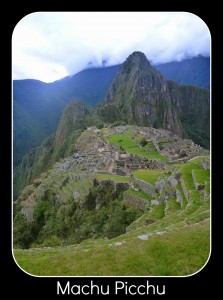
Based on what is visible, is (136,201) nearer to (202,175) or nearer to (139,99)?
(202,175)

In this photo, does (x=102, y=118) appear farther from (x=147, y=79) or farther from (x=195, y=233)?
(x=195, y=233)

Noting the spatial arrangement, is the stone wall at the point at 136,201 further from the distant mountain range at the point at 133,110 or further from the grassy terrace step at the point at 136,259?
the distant mountain range at the point at 133,110

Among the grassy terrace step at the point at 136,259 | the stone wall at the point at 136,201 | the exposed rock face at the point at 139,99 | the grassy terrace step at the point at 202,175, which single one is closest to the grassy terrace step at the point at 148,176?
the stone wall at the point at 136,201

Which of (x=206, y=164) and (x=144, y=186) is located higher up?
(x=206, y=164)

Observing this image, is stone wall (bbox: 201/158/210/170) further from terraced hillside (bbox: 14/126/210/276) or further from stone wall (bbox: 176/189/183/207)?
stone wall (bbox: 176/189/183/207)

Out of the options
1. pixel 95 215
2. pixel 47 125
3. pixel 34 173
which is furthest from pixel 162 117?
pixel 95 215

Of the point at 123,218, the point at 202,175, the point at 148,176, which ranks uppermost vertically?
the point at 202,175

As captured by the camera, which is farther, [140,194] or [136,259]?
[140,194]

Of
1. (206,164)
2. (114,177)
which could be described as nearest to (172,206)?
(206,164)
